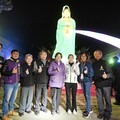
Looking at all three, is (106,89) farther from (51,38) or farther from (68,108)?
(51,38)

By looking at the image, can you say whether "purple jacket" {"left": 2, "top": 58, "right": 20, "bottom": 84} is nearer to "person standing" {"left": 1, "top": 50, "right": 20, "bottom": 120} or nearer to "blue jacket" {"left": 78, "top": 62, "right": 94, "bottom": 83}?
"person standing" {"left": 1, "top": 50, "right": 20, "bottom": 120}

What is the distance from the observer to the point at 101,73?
722 centimetres

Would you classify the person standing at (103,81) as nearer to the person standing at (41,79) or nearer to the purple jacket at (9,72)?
the person standing at (41,79)

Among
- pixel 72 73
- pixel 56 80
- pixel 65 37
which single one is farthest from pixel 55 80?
pixel 65 37

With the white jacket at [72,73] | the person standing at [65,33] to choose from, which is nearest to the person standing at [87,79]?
the white jacket at [72,73]

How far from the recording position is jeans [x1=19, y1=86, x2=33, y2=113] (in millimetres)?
7285

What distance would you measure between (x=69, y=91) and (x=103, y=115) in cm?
114

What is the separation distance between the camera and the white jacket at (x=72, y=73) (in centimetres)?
754

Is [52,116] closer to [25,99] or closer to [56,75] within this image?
[25,99]

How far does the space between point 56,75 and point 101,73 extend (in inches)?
47.9

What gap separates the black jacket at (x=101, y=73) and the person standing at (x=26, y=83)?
1.74 metres

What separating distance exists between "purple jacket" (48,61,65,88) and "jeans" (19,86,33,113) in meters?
0.61

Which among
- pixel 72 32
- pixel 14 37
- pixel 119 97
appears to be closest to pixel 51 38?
pixel 14 37

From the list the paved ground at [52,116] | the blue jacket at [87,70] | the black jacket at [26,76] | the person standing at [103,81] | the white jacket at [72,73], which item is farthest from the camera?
the white jacket at [72,73]
